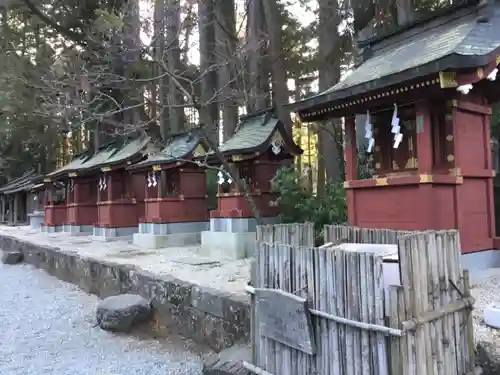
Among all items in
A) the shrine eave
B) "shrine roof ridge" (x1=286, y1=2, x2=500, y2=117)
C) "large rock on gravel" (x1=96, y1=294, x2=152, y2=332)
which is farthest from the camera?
"large rock on gravel" (x1=96, y1=294, x2=152, y2=332)

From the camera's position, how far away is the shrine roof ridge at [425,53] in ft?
18.7

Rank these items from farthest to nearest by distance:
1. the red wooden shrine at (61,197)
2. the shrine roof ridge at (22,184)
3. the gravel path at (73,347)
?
the shrine roof ridge at (22,184) → the red wooden shrine at (61,197) → the gravel path at (73,347)

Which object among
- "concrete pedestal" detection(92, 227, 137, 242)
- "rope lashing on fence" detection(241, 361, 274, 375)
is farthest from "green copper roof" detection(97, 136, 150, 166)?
"rope lashing on fence" detection(241, 361, 274, 375)

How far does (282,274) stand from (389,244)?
3.98 ft

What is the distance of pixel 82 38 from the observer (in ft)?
63.0

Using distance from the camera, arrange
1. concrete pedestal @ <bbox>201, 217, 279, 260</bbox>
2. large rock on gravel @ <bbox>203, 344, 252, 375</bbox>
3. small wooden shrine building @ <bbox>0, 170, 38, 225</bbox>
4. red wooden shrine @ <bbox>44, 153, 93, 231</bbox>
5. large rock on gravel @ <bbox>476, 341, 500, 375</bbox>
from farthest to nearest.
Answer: small wooden shrine building @ <bbox>0, 170, 38, 225</bbox> < red wooden shrine @ <bbox>44, 153, 93, 231</bbox> < concrete pedestal @ <bbox>201, 217, 279, 260</bbox> < large rock on gravel @ <bbox>203, 344, 252, 375</bbox> < large rock on gravel @ <bbox>476, 341, 500, 375</bbox>

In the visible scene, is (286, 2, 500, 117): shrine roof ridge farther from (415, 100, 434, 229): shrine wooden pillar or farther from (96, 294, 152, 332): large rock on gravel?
(96, 294, 152, 332): large rock on gravel

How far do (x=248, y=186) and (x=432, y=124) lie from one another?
5.35 metres

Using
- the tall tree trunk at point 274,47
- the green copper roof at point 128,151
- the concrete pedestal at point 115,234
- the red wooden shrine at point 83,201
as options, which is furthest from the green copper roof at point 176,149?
the red wooden shrine at point 83,201

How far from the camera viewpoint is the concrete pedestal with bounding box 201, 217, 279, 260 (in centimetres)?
1074

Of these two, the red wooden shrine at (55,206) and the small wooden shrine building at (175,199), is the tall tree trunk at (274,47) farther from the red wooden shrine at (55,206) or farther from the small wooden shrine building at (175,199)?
the red wooden shrine at (55,206)

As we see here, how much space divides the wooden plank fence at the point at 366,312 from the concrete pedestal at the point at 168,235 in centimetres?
1000

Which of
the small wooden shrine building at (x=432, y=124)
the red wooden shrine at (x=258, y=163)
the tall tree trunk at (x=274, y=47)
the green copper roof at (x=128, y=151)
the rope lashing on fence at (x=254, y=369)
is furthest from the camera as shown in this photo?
the green copper roof at (x=128, y=151)

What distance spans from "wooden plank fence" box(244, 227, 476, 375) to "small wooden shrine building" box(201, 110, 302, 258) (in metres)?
6.66
